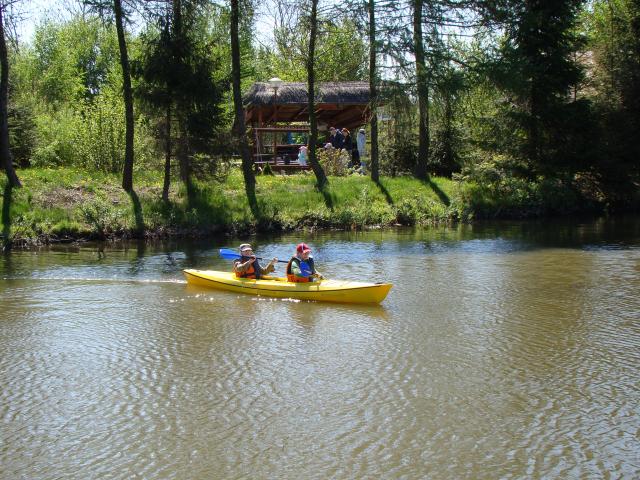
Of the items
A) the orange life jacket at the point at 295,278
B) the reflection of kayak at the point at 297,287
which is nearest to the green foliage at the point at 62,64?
the reflection of kayak at the point at 297,287

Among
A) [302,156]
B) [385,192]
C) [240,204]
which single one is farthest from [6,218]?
[302,156]

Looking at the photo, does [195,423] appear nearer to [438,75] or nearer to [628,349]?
[628,349]

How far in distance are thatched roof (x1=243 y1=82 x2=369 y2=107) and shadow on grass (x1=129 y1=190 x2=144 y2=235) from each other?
847cm

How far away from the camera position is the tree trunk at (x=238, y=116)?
21203 millimetres

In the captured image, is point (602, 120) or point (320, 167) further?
point (602, 120)

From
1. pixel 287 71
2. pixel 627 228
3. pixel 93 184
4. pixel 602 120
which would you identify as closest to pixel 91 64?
pixel 287 71

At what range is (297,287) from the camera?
11977 millimetres

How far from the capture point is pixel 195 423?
22.3ft

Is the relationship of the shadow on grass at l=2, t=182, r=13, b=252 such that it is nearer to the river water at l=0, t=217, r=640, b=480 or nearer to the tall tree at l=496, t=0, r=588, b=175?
the river water at l=0, t=217, r=640, b=480

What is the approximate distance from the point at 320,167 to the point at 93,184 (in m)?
→ 7.36

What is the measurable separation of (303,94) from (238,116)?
22.4ft

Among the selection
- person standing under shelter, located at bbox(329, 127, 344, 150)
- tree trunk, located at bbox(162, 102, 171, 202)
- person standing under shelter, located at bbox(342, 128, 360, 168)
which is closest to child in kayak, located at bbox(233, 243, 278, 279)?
tree trunk, located at bbox(162, 102, 171, 202)

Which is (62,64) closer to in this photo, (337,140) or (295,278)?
(337,140)

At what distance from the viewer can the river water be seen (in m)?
6.05
